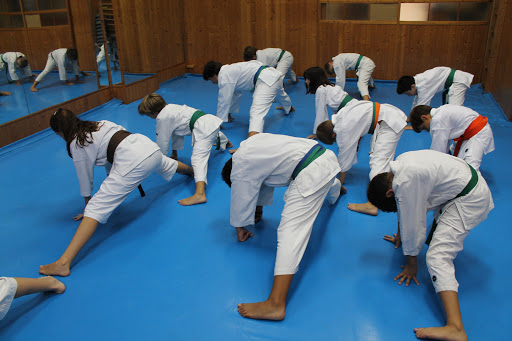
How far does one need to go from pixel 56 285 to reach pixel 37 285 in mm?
112

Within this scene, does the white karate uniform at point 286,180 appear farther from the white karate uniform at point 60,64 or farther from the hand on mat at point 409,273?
the white karate uniform at point 60,64

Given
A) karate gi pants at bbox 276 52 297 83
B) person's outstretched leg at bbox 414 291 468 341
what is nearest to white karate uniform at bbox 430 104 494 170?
person's outstretched leg at bbox 414 291 468 341

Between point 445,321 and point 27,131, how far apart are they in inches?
173

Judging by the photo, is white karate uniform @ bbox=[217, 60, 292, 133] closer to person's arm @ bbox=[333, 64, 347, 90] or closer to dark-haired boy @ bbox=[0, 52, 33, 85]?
person's arm @ bbox=[333, 64, 347, 90]

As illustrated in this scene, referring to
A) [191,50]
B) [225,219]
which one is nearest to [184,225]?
[225,219]

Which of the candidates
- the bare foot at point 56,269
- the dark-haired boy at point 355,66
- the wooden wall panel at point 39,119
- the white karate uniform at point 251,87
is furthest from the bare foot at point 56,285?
the dark-haired boy at point 355,66

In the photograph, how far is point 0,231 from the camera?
→ 2.92 meters

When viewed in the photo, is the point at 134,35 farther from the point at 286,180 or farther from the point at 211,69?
the point at 286,180

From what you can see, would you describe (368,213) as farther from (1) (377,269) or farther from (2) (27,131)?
(2) (27,131)

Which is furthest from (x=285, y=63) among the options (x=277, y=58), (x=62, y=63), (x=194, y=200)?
(x=194, y=200)

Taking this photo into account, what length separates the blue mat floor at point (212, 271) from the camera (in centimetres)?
208

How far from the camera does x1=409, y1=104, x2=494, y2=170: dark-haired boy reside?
318 cm

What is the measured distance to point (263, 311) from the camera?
2.10 m

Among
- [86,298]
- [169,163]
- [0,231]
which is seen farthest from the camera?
[169,163]
